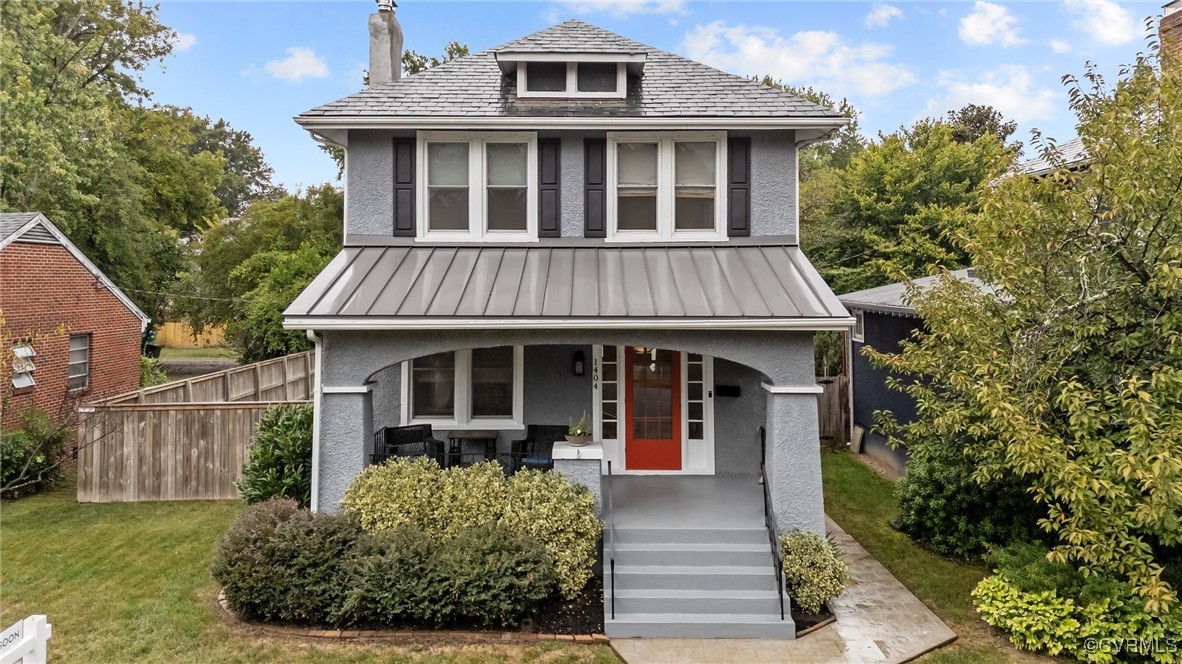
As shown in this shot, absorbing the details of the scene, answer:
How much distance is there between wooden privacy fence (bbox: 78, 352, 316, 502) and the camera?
1002 cm

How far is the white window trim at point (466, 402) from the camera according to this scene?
30.0 ft

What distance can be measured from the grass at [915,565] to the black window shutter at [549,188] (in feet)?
22.1

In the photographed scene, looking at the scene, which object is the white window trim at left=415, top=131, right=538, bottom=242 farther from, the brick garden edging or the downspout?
the brick garden edging

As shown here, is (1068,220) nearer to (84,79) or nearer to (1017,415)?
(1017,415)

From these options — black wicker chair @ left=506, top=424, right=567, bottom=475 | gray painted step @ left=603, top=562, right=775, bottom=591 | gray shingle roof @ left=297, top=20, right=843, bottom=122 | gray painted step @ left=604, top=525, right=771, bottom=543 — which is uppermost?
gray shingle roof @ left=297, top=20, right=843, bottom=122

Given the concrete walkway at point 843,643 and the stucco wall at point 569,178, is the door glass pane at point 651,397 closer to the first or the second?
the stucco wall at point 569,178

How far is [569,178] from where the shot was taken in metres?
8.98

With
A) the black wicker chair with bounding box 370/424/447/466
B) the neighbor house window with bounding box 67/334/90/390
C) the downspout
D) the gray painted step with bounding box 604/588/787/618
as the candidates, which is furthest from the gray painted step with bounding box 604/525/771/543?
the neighbor house window with bounding box 67/334/90/390

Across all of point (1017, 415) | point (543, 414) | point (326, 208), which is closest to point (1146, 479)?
point (1017, 415)

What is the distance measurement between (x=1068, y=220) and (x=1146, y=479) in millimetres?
2802

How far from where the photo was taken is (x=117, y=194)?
1948cm

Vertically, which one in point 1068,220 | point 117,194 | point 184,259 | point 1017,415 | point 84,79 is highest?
point 84,79

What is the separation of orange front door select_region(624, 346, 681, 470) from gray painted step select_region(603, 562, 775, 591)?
251 cm

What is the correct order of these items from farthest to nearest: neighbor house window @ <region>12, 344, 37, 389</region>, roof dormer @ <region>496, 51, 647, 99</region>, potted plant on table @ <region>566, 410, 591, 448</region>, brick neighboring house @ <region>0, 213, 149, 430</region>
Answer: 1. brick neighboring house @ <region>0, 213, 149, 430</region>
2. neighbor house window @ <region>12, 344, 37, 389</region>
3. roof dormer @ <region>496, 51, 647, 99</region>
4. potted plant on table @ <region>566, 410, 591, 448</region>
